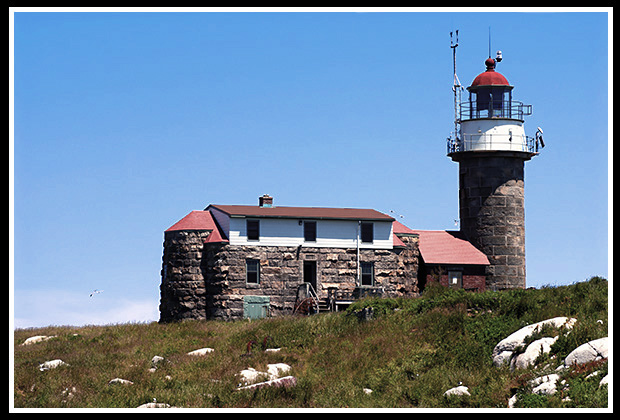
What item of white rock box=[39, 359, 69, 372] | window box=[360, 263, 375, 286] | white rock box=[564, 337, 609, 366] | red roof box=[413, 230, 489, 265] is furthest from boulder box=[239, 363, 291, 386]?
red roof box=[413, 230, 489, 265]

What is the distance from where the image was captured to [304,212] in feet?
147

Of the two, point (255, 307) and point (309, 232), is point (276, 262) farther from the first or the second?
point (255, 307)

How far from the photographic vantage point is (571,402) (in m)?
20.2

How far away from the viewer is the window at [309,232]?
43750mm

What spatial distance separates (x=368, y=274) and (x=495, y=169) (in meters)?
9.25

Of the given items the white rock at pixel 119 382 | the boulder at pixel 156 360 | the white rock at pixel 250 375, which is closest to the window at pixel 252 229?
the boulder at pixel 156 360

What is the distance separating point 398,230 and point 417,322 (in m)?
15.0

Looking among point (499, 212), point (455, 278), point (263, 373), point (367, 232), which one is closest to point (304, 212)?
point (367, 232)

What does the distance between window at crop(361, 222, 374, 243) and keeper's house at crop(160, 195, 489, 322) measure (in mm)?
50

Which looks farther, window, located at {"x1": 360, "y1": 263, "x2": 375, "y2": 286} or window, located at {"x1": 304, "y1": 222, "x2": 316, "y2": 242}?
window, located at {"x1": 360, "y1": 263, "x2": 375, "y2": 286}

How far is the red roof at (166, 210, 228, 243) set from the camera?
4319 centimetres

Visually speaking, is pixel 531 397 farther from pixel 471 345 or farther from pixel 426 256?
pixel 426 256

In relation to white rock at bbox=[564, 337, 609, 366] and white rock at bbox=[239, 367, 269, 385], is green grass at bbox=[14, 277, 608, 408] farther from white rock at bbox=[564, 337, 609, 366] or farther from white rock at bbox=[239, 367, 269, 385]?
white rock at bbox=[564, 337, 609, 366]
